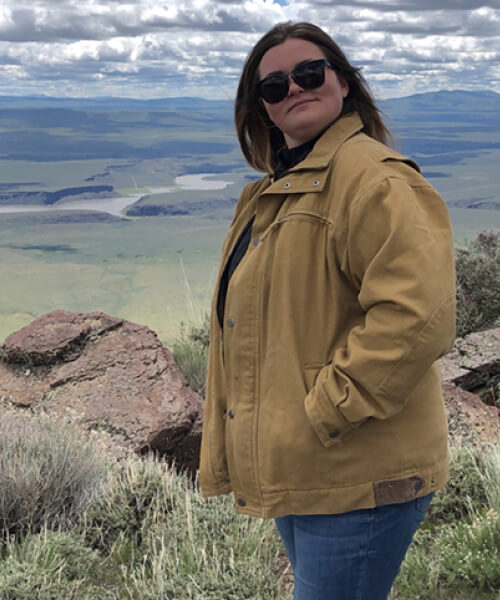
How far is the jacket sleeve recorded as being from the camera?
5.01 ft

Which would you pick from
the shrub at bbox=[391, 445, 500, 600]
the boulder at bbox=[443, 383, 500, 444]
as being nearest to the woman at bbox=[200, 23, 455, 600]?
the shrub at bbox=[391, 445, 500, 600]

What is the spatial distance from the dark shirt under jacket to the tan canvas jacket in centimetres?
10

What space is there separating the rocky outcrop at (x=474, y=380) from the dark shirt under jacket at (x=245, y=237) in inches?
132

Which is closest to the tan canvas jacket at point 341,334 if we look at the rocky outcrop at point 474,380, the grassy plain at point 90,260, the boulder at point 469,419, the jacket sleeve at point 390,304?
the jacket sleeve at point 390,304

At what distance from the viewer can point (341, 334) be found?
1678 mm

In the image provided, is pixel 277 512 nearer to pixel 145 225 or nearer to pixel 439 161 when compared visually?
pixel 145 225

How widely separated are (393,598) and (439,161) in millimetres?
152324

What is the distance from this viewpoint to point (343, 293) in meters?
1.65

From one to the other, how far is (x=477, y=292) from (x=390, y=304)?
23.0ft

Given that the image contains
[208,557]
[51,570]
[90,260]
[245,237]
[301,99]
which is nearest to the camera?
[301,99]

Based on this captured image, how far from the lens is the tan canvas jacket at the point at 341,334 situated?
1550 mm

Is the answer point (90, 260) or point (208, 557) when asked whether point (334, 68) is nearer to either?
point (208, 557)

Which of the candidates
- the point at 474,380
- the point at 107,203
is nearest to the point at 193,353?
the point at 474,380

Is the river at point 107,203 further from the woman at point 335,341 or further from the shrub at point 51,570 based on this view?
the woman at point 335,341
